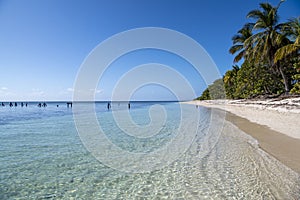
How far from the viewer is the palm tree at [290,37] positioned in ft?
57.6

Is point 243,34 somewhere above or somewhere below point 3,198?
above

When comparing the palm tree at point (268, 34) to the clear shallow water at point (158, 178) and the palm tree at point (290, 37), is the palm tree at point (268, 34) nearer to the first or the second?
the palm tree at point (290, 37)

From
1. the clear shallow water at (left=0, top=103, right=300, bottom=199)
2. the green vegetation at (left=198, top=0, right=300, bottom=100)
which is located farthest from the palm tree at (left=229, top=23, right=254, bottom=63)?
the clear shallow water at (left=0, top=103, right=300, bottom=199)

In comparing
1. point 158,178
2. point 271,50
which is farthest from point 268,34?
point 158,178

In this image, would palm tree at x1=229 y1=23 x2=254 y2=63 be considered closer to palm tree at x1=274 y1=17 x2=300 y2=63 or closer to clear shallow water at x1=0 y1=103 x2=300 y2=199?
palm tree at x1=274 y1=17 x2=300 y2=63

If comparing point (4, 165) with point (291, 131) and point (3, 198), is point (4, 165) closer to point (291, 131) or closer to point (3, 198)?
point (3, 198)

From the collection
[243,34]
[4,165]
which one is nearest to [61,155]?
[4,165]

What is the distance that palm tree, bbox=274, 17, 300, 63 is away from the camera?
17562 mm

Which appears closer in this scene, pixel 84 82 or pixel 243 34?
pixel 84 82

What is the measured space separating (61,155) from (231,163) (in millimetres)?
5470

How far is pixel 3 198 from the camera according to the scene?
11.6 feet

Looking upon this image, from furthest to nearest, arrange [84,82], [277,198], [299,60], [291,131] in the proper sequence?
[299,60], [84,82], [291,131], [277,198]

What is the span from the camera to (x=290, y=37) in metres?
20.6

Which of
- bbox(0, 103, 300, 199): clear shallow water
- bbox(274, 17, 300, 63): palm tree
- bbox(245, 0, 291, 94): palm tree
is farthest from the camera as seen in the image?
bbox(245, 0, 291, 94): palm tree
